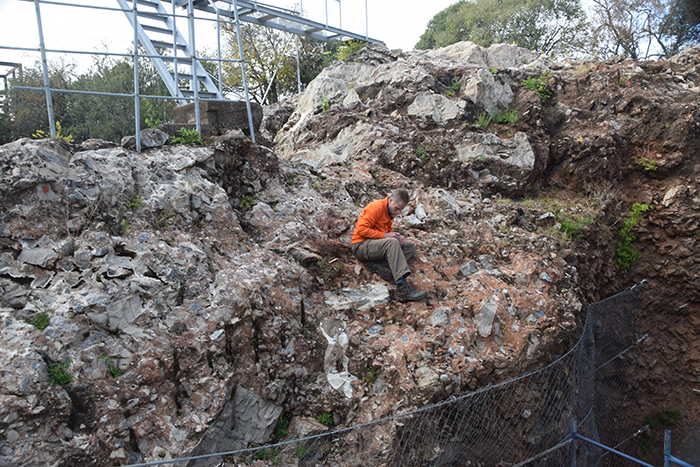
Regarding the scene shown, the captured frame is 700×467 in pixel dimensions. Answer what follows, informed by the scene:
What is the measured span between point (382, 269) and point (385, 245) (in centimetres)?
39

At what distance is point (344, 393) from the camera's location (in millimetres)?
3943

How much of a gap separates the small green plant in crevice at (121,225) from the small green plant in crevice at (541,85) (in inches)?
343

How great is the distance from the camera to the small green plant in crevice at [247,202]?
5379 mm

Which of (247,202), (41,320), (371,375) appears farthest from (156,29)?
(371,375)

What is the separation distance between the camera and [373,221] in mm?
5047

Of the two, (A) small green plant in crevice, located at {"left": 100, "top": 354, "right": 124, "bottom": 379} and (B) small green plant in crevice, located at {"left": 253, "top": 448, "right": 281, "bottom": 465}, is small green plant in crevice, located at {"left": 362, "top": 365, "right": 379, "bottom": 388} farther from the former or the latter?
(A) small green plant in crevice, located at {"left": 100, "top": 354, "right": 124, "bottom": 379}

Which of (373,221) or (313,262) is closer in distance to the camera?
(313,262)

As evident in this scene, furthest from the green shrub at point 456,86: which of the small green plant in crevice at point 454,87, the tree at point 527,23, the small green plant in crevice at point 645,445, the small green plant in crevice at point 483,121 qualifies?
the tree at point 527,23

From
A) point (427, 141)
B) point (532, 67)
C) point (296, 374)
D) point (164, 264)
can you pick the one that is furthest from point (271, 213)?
point (532, 67)

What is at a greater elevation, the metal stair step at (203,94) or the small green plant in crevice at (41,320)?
the metal stair step at (203,94)

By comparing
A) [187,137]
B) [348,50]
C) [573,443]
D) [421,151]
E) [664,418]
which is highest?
[348,50]

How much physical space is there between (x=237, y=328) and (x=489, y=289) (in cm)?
319

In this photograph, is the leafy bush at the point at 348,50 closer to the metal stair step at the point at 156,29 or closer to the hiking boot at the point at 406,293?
the metal stair step at the point at 156,29

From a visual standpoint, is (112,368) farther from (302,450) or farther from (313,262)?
(313,262)
